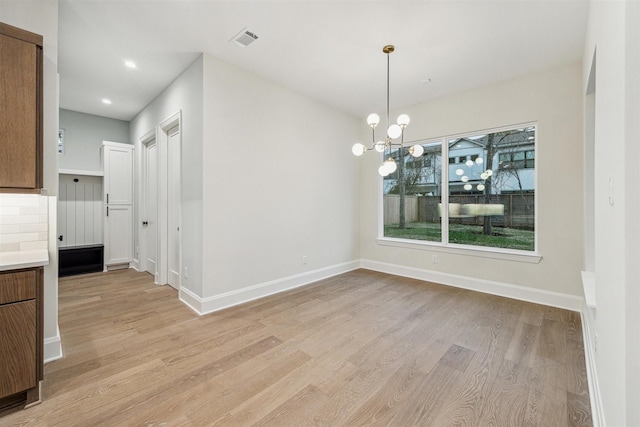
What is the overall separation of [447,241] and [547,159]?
173 cm

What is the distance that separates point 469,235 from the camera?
Answer: 4285 mm

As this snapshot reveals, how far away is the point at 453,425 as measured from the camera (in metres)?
1.58

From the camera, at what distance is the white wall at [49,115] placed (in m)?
2.09

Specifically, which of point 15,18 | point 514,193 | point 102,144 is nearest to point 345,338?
point 514,193

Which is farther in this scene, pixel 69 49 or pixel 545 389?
pixel 69 49

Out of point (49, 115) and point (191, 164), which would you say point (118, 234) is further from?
point (49, 115)

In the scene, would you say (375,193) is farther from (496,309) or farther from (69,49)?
(69,49)

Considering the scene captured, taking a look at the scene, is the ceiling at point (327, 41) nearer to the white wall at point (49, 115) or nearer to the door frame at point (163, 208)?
the white wall at point (49, 115)

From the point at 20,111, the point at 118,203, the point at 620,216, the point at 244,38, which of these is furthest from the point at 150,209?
the point at 620,216

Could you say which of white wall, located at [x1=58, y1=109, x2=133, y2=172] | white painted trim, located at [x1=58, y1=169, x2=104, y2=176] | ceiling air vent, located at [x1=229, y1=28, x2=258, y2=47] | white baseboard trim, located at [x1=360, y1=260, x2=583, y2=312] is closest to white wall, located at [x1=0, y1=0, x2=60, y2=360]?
ceiling air vent, located at [x1=229, y1=28, x2=258, y2=47]

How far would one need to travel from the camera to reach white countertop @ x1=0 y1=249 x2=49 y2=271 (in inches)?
64.2

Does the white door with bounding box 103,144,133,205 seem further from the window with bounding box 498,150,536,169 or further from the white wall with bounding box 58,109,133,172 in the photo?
the window with bounding box 498,150,536,169

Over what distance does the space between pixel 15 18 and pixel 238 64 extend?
190 centimetres

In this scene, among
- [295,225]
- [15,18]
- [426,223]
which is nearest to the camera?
[15,18]
